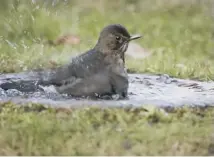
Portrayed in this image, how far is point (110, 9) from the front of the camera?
6.08m

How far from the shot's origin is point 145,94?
4.46m

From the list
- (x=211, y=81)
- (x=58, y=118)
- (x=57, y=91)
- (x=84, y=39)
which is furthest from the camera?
(x=84, y=39)

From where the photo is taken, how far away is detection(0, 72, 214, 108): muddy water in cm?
414

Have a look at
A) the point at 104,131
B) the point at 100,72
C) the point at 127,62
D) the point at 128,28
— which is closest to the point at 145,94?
the point at 100,72

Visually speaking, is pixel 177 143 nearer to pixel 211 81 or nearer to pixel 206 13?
pixel 211 81

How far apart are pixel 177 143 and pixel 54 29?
94.7 inches

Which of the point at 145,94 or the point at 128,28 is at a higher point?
the point at 128,28

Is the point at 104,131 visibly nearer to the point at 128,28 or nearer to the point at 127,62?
the point at 127,62

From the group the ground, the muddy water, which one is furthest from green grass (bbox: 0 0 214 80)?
the muddy water

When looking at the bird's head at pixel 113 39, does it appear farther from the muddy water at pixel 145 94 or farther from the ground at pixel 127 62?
the ground at pixel 127 62

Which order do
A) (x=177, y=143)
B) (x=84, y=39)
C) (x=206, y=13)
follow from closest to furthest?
1. (x=177, y=143)
2. (x=84, y=39)
3. (x=206, y=13)

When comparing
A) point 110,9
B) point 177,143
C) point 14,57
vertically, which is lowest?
point 177,143

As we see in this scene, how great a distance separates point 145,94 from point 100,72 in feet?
1.36

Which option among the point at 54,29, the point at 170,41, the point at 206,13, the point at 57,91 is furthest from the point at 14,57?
the point at 206,13
